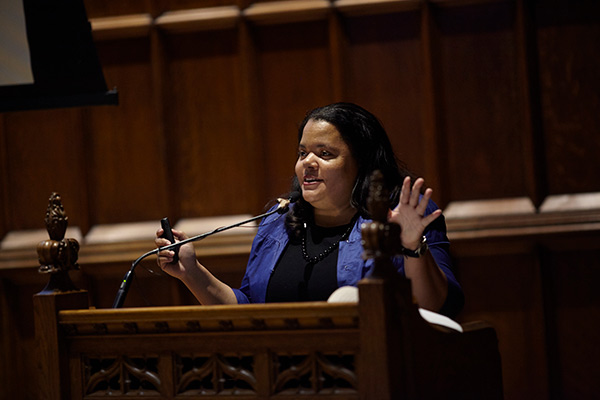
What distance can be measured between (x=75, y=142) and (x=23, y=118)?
0.33 m

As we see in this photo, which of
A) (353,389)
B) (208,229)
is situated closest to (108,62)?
(208,229)

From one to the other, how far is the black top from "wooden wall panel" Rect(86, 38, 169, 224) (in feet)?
4.15

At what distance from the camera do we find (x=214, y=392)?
1.67 meters

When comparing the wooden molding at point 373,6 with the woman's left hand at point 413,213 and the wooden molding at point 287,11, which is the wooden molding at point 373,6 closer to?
the wooden molding at point 287,11

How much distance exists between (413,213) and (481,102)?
161 centimetres

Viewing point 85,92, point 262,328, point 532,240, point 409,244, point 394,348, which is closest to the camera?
point 394,348

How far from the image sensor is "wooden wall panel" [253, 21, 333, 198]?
136 inches

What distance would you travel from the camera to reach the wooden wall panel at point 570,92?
321cm

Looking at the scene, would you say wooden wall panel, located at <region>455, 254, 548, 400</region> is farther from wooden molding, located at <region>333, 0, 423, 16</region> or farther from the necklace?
wooden molding, located at <region>333, 0, 423, 16</region>

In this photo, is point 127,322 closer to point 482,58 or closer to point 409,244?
point 409,244

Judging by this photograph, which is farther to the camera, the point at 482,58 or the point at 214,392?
the point at 482,58

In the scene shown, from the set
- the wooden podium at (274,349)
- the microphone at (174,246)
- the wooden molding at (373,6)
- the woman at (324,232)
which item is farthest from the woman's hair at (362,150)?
the wooden molding at (373,6)

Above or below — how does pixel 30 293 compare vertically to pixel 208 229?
below

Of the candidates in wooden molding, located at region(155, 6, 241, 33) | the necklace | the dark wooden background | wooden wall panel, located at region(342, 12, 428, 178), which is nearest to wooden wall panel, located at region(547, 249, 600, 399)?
the dark wooden background
